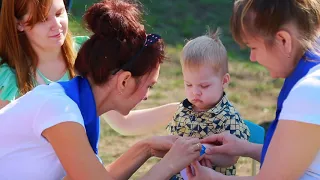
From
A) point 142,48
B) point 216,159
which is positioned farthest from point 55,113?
point 216,159

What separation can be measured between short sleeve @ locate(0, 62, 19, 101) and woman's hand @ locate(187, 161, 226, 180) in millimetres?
1053

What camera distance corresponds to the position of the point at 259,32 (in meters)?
2.60

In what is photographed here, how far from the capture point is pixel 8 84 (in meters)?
3.59

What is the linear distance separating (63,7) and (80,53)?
0.73 meters

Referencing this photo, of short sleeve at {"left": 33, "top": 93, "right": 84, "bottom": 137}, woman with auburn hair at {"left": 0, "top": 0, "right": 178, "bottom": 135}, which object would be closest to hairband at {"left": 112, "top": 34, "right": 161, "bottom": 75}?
short sleeve at {"left": 33, "top": 93, "right": 84, "bottom": 137}

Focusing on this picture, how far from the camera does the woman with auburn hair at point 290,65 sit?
250cm

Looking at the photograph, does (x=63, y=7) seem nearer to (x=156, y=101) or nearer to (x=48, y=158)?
(x=48, y=158)

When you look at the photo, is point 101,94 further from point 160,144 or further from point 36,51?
point 36,51

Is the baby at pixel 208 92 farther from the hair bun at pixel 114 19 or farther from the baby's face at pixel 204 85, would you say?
the hair bun at pixel 114 19

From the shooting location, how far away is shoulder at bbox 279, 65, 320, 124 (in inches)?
98.0

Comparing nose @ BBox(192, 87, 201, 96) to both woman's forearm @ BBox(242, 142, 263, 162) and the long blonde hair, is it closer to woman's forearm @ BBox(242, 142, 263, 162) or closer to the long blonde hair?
woman's forearm @ BBox(242, 142, 263, 162)

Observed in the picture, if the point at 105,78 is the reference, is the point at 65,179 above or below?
below

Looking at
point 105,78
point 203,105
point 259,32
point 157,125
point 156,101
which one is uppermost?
point 259,32

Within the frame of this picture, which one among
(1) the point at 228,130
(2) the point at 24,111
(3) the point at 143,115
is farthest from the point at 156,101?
→ (2) the point at 24,111
